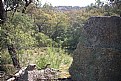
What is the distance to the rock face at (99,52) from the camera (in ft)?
21.7

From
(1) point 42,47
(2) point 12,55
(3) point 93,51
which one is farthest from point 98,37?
(1) point 42,47

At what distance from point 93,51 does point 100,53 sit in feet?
0.74

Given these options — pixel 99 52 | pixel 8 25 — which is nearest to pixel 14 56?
pixel 8 25

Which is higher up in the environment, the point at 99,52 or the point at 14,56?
the point at 99,52

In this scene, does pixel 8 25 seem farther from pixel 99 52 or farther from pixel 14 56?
pixel 99 52

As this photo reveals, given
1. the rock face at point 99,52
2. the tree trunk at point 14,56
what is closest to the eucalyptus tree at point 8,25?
Answer: the tree trunk at point 14,56

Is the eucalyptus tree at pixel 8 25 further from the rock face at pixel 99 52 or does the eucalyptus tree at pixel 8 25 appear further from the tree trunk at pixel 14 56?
the rock face at pixel 99 52

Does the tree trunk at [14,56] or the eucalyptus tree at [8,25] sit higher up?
the eucalyptus tree at [8,25]

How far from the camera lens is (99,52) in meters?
6.67

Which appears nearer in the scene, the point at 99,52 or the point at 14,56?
the point at 99,52

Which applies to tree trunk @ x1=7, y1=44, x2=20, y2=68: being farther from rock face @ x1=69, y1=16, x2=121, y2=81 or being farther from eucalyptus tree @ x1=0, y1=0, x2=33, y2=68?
rock face @ x1=69, y1=16, x2=121, y2=81

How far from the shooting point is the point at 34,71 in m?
6.98

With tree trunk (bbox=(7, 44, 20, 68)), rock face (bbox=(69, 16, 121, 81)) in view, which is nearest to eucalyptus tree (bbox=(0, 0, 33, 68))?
tree trunk (bbox=(7, 44, 20, 68))

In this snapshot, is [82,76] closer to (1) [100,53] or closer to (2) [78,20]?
(1) [100,53]
